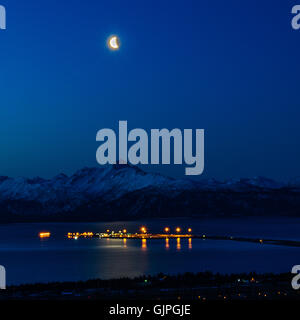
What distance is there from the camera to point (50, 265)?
4624 inches

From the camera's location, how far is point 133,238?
195 m

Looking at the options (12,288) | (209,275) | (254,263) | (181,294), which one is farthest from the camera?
(254,263)

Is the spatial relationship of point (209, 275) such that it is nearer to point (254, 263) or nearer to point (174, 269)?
point (174, 269)

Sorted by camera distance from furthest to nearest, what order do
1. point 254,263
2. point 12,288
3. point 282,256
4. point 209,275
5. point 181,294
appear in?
point 282,256 < point 254,263 < point 209,275 < point 12,288 < point 181,294

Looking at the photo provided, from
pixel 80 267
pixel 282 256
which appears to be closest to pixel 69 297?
pixel 80 267

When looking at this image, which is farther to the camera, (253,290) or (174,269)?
(174,269)

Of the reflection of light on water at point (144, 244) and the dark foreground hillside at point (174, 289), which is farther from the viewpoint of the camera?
the reflection of light on water at point (144, 244)

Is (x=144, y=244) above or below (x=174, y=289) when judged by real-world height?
below

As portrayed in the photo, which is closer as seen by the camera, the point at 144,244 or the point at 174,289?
the point at 174,289

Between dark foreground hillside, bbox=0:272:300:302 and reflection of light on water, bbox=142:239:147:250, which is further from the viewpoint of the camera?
reflection of light on water, bbox=142:239:147:250

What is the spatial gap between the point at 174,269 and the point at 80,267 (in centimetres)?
2003
